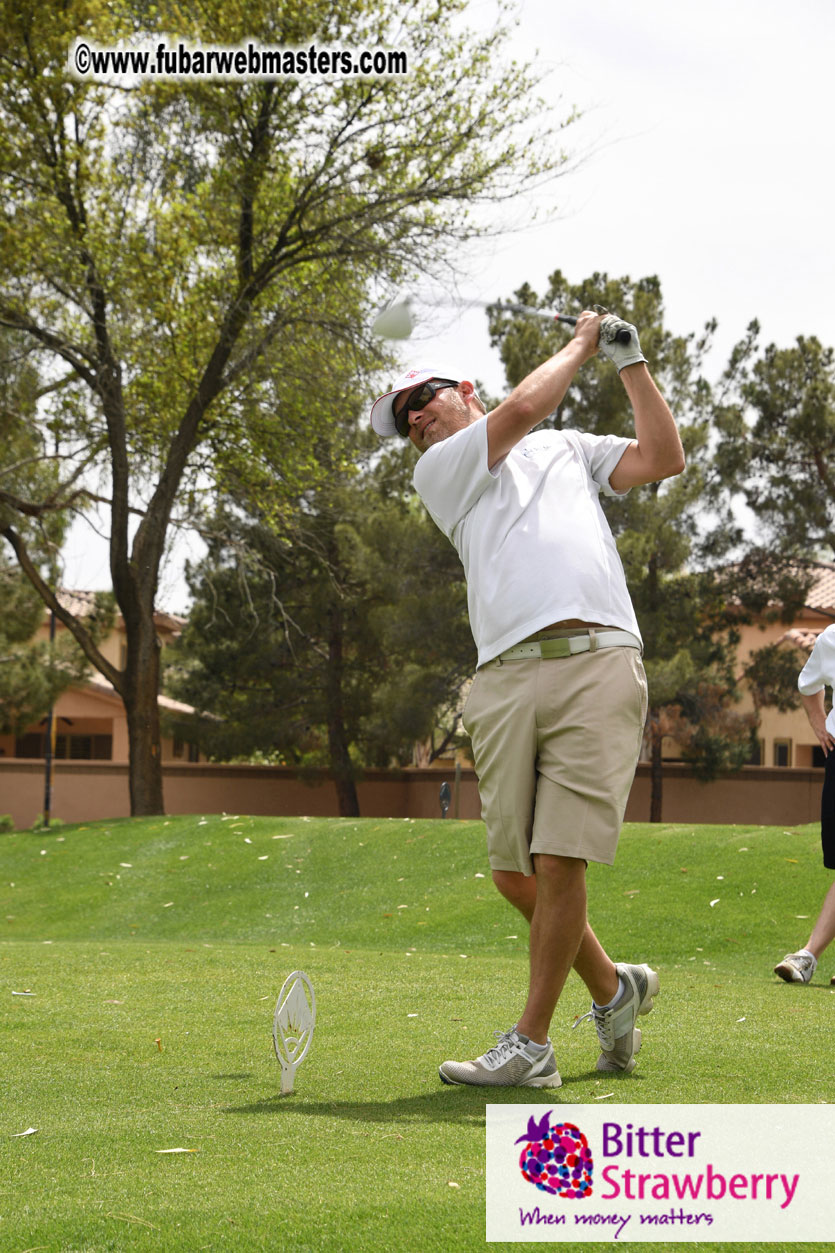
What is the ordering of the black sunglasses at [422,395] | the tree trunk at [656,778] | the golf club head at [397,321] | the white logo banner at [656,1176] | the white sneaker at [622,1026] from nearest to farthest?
the white logo banner at [656,1176], the white sneaker at [622,1026], the black sunglasses at [422,395], the golf club head at [397,321], the tree trunk at [656,778]

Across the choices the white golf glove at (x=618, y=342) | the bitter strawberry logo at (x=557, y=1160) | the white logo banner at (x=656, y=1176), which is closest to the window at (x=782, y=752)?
the white golf glove at (x=618, y=342)

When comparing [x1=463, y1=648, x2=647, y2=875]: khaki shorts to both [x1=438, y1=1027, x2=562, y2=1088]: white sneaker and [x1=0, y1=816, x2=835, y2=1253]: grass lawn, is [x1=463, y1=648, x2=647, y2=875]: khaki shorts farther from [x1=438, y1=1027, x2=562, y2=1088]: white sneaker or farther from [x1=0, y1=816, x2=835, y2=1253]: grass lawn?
[x1=0, y1=816, x2=835, y2=1253]: grass lawn

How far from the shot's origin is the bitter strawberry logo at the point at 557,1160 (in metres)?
2.21

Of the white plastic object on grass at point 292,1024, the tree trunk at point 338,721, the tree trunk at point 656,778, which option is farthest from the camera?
the tree trunk at point 338,721

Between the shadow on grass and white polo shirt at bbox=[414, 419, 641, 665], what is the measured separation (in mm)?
1093

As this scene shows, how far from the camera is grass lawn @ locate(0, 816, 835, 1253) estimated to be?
7.22ft

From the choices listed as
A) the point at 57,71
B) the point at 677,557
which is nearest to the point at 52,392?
the point at 57,71

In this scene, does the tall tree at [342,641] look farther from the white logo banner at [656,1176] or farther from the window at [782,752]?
the white logo banner at [656,1176]

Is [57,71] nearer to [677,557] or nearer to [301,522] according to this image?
[301,522]

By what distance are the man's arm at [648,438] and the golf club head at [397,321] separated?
1016cm

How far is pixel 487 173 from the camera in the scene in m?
16.3

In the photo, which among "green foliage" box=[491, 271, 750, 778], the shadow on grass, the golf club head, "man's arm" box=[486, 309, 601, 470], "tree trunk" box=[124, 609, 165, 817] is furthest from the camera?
"green foliage" box=[491, 271, 750, 778]

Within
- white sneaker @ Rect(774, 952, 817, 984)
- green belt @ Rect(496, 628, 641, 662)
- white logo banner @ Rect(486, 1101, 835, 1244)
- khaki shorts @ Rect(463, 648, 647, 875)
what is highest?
green belt @ Rect(496, 628, 641, 662)

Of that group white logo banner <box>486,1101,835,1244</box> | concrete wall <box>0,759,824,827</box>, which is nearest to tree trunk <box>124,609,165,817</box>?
concrete wall <box>0,759,824,827</box>
